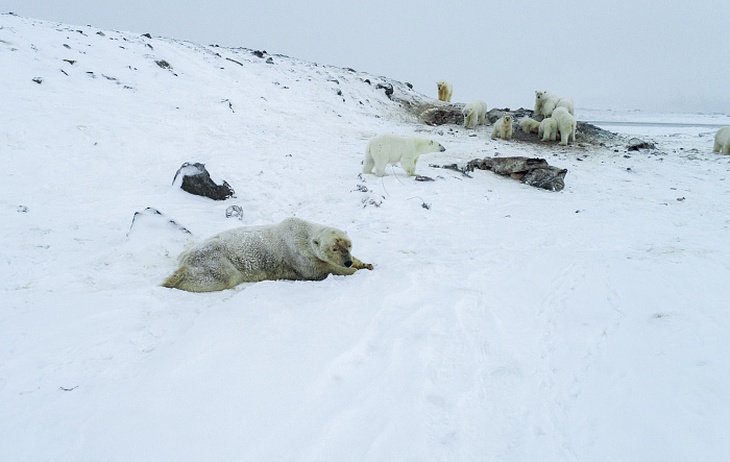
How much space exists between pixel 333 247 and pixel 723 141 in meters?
16.9

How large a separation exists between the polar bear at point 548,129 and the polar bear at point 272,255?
560 inches

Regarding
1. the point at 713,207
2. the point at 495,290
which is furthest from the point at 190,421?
the point at 713,207

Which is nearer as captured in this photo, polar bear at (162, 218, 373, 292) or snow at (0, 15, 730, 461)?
snow at (0, 15, 730, 461)

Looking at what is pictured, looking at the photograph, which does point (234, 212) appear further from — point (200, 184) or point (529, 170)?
point (529, 170)

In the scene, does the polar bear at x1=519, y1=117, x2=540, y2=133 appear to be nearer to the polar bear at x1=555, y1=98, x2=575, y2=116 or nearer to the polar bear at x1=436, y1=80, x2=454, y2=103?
the polar bear at x1=555, y1=98, x2=575, y2=116

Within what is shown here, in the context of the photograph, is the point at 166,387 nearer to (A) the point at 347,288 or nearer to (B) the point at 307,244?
(A) the point at 347,288

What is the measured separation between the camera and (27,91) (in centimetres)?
999

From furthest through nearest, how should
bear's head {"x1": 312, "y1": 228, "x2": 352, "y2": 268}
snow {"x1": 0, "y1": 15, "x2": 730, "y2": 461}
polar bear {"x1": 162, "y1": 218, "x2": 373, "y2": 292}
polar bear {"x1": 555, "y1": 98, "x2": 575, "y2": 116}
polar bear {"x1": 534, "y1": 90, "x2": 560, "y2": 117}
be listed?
1. polar bear {"x1": 534, "y1": 90, "x2": 560, "y2": 117}
2. polar bear {"x1": 555, "y1": 98, "x2": 575, "y2": 116}
3. bear's head {"x1": 312, "y1": 228, "x2": 352, "y2": 268}
4. polar bear {"x1": 162, "y1": 218, "x2": 373, "y2": 292}
5. snow {"x1": 0, "y1": 15, "x2": 730, "y2": 461}

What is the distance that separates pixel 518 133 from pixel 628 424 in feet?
56.2

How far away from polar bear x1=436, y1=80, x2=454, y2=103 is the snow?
798 inches

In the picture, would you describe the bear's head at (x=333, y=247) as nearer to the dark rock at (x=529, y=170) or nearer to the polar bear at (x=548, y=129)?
the dark rock at (x=529, y=170)

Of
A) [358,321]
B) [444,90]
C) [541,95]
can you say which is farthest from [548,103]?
[358,321]

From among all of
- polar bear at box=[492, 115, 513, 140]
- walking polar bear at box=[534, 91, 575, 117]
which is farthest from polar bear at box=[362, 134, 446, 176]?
walking polar bear at box=[534, 91, 575, 117]

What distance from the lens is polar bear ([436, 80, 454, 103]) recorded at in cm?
2783
